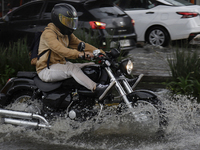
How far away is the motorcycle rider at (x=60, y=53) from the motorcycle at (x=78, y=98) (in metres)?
0.11

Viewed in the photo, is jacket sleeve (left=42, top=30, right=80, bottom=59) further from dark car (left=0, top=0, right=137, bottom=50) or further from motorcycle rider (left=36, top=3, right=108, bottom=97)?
dark car (left=0, top=0, right=137, bottom=50)

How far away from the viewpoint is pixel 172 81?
6.97 metres

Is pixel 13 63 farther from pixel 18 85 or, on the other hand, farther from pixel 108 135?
pixel 108 135

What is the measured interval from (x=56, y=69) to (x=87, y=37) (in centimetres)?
351

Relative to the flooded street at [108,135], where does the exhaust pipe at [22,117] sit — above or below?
above

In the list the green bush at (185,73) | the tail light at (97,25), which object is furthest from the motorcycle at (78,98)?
the tail light at (97,25)

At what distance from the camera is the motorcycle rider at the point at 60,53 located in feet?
15.5

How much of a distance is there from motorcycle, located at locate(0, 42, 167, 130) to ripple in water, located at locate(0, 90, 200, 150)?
0.13 meters

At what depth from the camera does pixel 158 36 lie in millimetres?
12906

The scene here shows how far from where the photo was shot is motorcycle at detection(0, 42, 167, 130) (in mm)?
4605

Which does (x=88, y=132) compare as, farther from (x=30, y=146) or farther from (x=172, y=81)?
(x=172, y=81)

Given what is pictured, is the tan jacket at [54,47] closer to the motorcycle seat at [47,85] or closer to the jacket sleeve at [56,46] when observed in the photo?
the jacket sleeve at [56,46]

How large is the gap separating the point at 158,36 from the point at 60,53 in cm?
853

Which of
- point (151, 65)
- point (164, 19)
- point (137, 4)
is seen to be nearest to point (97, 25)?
point (151, 65)
